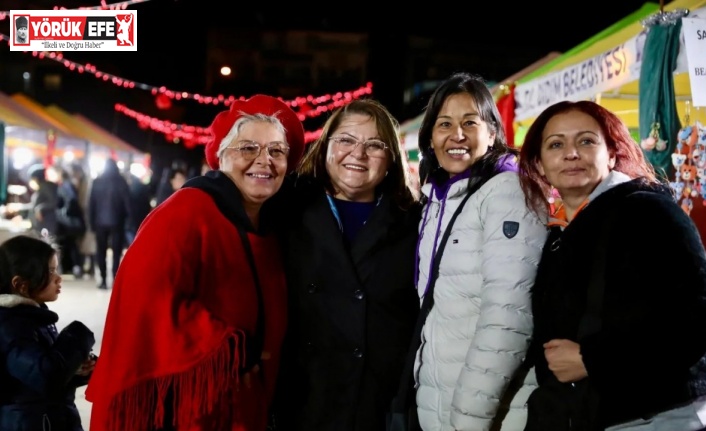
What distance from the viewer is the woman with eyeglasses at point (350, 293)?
252 centimetres

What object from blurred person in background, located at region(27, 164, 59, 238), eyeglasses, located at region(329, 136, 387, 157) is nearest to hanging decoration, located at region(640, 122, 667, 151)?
eyeglasses, located at region(329, 136, 387, 157)

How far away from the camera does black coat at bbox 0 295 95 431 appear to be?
2.51 meters

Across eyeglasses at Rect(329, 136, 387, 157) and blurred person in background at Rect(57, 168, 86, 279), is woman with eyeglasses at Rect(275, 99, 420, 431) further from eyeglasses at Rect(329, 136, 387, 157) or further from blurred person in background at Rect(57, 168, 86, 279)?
blurred person in background at Rect(57, 168, 86, 279)

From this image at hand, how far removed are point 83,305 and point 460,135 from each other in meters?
7.14

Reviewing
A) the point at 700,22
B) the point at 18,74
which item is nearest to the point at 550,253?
the point at 700,22

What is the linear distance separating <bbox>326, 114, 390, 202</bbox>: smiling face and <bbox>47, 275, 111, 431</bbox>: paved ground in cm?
398

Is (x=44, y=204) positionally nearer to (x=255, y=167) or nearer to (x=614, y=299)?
(x=255, y=167)

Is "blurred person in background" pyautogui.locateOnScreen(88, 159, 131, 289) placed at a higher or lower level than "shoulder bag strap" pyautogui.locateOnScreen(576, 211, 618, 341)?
lower

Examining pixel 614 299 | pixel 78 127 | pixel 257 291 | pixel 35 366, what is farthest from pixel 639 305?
pixel 78 127

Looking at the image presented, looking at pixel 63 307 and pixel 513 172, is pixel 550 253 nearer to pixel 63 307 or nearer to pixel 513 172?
pixel 513 172

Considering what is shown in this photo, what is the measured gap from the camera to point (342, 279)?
255 cm

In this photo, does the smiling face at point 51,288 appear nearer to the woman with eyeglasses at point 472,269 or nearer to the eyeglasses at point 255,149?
the eyeglasses at point 255,149

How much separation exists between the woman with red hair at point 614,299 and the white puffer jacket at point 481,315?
70 mm

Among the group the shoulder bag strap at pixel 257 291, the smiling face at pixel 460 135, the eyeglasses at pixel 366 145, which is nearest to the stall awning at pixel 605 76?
the smiling face at pixel 460 135
